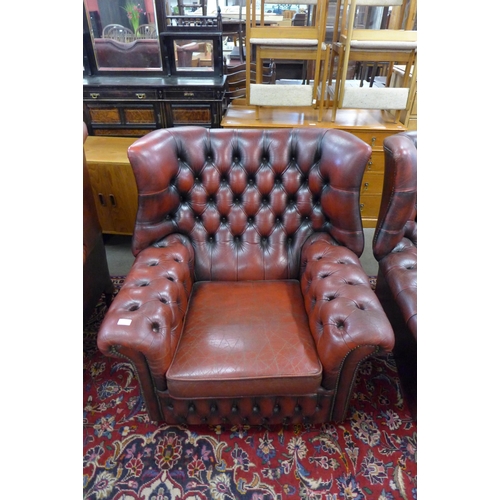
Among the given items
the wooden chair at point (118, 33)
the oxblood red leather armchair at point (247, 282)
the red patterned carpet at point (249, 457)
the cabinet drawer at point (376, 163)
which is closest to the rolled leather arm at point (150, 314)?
the oxblood red leather armchair at point (247, 282)

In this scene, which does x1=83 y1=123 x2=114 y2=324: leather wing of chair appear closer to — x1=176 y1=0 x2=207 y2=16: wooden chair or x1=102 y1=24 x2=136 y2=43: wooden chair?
x1=102 y1=24 x2=136 y2=43: wooden chair

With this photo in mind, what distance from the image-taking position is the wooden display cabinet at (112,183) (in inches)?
82.2

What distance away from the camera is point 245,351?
1.19 meters

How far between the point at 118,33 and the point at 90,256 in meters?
1.67

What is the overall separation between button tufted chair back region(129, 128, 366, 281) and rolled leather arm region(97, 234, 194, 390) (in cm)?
17

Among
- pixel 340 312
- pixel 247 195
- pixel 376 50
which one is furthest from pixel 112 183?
pixel 376 50

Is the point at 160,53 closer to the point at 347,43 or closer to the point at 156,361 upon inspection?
the point at 347,43

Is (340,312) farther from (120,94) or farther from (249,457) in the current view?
(120,94)

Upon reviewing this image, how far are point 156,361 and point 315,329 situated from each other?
1.79 feet

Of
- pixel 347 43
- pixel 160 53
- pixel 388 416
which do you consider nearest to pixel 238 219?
pixel 388 416

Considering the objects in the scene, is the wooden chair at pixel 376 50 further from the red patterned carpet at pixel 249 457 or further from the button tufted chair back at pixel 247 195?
the red patterned carpet at pixel 249 457

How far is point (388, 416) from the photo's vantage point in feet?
4.75

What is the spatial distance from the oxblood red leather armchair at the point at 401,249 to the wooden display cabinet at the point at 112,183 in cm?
145

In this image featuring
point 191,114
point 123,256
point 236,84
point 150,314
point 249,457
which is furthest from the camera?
point 236,84
